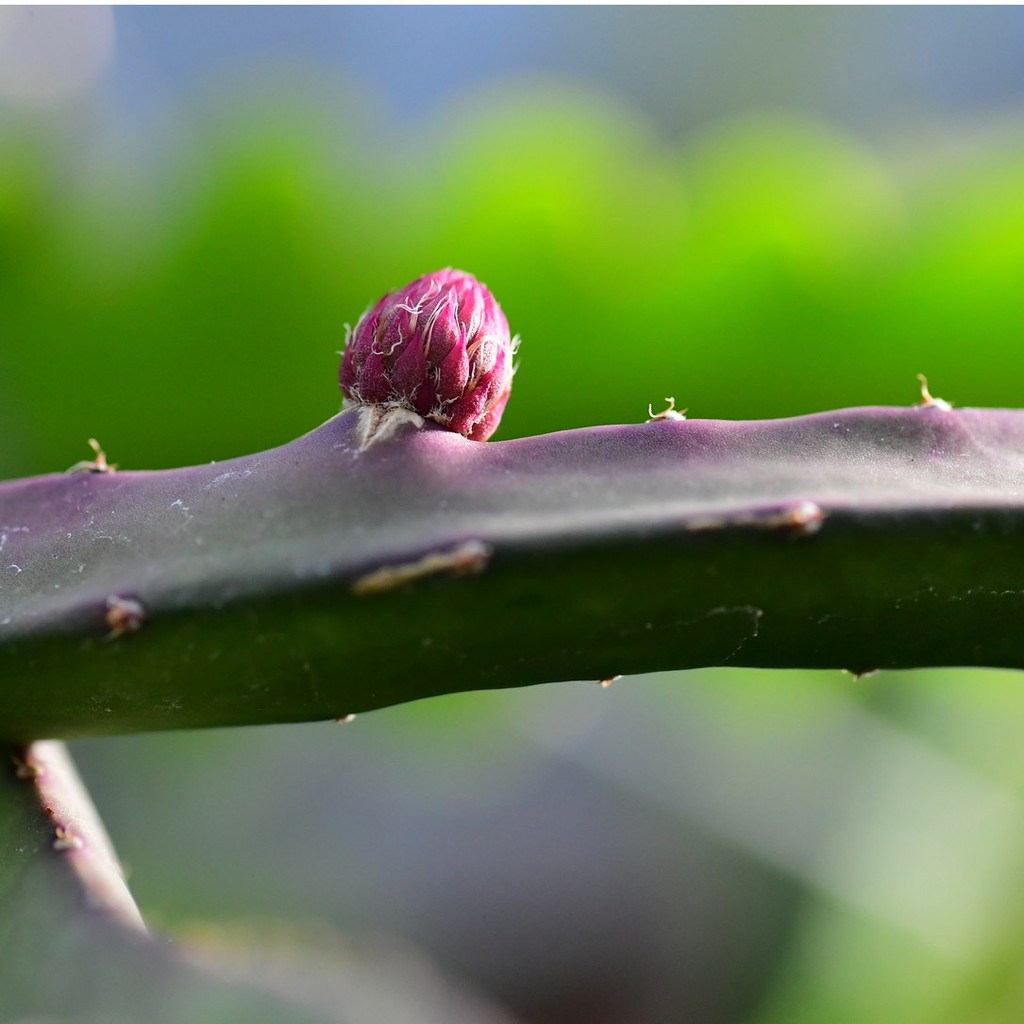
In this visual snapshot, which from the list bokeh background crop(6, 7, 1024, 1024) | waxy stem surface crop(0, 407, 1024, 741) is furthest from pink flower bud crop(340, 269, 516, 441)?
bokeh background crop(6, 7, 1024, 1024)

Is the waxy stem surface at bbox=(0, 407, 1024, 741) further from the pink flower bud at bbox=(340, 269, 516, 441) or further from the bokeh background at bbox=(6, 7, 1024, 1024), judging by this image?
the bokeh background at bbox=(6, 7, 1024, 1024)

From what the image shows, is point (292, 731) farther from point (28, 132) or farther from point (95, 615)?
point (95, 615)

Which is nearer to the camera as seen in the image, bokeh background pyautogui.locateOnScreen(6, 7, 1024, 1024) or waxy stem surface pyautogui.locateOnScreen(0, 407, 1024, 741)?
waxy stem surface pyautogui.locateOnScreen(0, 407, 1024, 741)

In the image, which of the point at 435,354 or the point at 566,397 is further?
the point at 566,397

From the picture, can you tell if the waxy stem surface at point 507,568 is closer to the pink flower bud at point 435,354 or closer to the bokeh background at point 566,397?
the pink flower bud at point 435,354

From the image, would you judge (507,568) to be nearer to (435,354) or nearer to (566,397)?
(435,354)

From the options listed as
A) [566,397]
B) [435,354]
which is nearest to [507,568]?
[435,354]
